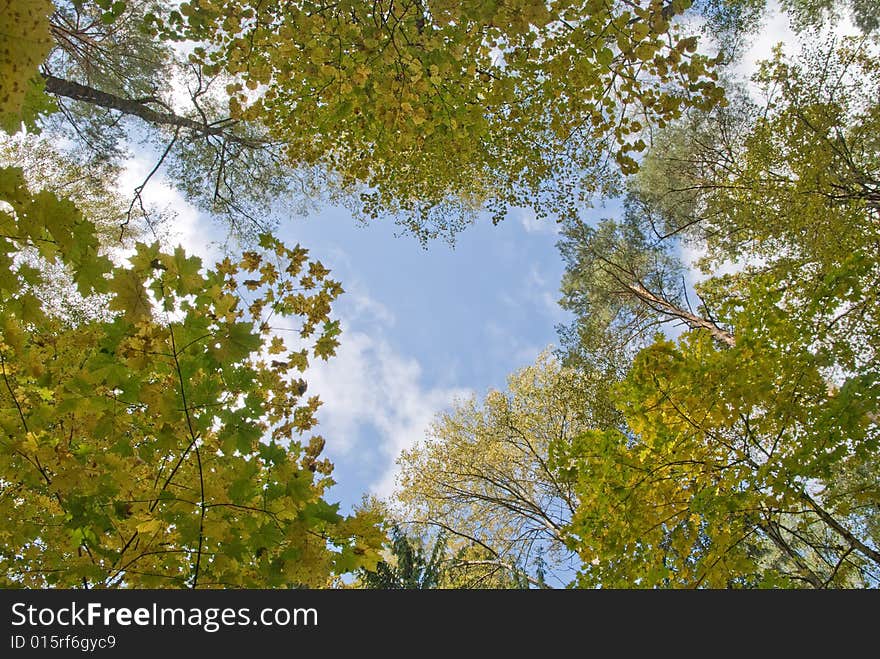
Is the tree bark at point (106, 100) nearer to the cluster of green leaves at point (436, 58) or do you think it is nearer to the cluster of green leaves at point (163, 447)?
the cluster of green leaves at point (436, 58)

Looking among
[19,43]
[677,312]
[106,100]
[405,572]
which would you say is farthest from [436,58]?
[677,312]

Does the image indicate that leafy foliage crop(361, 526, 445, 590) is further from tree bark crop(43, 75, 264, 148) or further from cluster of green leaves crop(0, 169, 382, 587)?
tree bark crop(43, 75, 264, 148)

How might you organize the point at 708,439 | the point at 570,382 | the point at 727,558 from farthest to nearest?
the point at 570,382, the point at 708,439, the point at 727,558

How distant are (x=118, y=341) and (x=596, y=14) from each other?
326 centimetres

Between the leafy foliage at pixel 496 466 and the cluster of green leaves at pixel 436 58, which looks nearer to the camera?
the cluster of green leaves at pixel 436 58

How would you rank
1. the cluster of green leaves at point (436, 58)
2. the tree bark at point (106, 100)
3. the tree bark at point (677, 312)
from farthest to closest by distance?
1. the tree bark at point (677, 312)
2. the tree bark at point (106, 100)
3. the cluster of green leaves at point (436, 58)

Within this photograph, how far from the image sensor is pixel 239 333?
6.69 feet

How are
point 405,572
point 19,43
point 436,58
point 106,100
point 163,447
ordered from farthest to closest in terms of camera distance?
point 405,572 < point 106,100 < point 436,58 < point 163,447 < point 19,43

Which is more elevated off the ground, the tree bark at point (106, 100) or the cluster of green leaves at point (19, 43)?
the tree bark at point (106, 100)

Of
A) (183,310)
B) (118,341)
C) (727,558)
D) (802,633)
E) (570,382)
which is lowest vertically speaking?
(802,633)

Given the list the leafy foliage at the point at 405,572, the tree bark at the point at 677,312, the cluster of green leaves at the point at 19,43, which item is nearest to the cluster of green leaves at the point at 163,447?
the cluster of green leaves at the point at 19,43

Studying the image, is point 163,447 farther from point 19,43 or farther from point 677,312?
point 677,312

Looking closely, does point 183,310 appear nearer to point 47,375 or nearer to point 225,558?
point 47,375

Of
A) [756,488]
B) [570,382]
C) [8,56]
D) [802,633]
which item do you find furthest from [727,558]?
[570,382]
